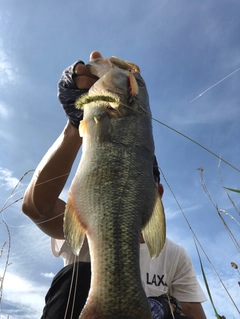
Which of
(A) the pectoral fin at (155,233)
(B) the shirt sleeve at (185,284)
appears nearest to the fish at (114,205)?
(A) the pectoral fin at (155,233)

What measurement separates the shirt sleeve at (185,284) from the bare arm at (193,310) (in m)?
0.06

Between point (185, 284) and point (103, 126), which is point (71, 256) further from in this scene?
point (103, 126)

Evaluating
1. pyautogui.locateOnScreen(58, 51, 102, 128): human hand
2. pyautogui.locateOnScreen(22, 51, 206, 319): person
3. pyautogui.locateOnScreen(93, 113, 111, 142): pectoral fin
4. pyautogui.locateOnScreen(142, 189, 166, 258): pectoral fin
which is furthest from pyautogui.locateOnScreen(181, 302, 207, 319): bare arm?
pyautogui.locateOnScreen(93, 113, 111, 142): pectoral fin

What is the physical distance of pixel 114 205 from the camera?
1.53m

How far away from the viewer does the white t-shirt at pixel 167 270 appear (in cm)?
312

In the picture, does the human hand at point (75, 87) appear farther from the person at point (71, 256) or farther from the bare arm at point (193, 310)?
the bare arm at point (193, 310)

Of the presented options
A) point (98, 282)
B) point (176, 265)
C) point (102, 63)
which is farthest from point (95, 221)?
point (176, 265)

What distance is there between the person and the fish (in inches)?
20.0

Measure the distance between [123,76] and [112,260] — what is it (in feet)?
4.73

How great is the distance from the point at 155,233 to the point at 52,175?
1.40 m

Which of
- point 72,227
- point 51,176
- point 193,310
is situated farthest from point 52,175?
point 193,310

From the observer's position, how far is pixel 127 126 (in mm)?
1885

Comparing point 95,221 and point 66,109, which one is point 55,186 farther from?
point 95,221

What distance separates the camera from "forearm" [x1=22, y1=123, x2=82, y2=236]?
108 inches
